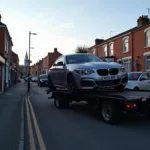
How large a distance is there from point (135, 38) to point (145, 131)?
22187 mm

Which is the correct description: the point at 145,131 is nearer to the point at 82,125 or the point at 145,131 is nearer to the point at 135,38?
the point at 82,125

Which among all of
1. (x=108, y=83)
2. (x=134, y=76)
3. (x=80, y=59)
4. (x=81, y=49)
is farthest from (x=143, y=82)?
(x=81, y=49)

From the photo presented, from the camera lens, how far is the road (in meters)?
5.34

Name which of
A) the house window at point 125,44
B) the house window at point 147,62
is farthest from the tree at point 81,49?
the house window at point 147,62

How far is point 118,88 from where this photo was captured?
8.80m

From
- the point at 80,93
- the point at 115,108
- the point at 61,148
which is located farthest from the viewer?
the point at 80,93

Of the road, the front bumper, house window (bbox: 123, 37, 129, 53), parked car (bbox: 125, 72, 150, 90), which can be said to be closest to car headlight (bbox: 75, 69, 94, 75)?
the front bumper

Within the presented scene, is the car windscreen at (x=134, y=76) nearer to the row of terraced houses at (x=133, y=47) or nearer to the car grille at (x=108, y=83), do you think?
the row of terraced houses at (x=133, y=47)

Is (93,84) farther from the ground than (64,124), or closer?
farther from the ground

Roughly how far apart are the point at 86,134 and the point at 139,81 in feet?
32.8

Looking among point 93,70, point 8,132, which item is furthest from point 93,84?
point 8,132

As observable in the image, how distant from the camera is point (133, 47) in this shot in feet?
91.1

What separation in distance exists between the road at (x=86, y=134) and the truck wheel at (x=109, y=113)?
20cm

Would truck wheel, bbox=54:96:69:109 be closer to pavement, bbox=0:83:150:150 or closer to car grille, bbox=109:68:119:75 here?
pavement, bbox=0:83:150:150
